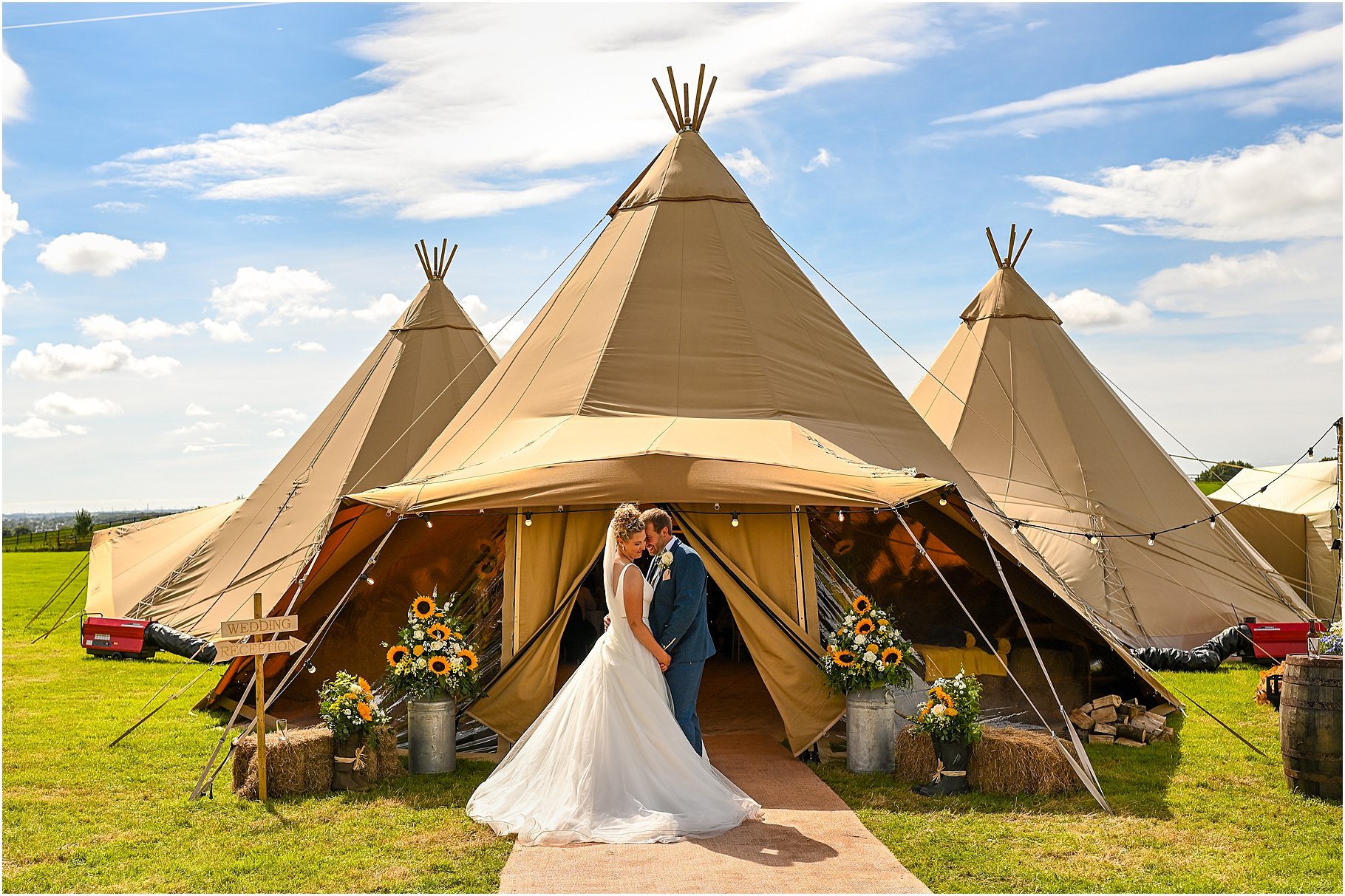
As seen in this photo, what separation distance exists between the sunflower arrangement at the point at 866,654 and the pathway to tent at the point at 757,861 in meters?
0.72

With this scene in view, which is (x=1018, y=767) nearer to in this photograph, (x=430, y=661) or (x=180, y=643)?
(x=430, y=661)

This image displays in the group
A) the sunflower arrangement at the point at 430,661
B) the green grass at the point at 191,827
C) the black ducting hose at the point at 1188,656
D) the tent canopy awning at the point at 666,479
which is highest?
the tent canopy awning at the point at 666,479

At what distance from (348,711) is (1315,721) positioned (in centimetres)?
526

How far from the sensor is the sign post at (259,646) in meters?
6.07

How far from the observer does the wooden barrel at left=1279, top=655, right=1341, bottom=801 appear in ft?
18.9

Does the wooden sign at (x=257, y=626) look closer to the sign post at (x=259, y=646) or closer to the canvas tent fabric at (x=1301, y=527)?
the sign post at (x=259, y=646)

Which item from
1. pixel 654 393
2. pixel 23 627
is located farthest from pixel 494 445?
pixel 23 627

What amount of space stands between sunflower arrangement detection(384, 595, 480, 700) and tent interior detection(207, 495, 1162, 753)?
0.27 metres

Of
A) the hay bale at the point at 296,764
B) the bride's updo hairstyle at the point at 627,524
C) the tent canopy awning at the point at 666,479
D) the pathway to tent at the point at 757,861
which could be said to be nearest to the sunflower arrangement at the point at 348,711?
the hay bale at the point at 296,764

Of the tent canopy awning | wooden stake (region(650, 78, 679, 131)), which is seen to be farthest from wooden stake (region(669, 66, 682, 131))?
the tent canopy awning

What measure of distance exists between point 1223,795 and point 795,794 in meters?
2.36

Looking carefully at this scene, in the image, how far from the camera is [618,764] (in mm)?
5539

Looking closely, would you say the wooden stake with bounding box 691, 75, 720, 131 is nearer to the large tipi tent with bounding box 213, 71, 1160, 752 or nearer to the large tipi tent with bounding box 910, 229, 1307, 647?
the large tipi tent with bounding box 213, 71, 1160, 752

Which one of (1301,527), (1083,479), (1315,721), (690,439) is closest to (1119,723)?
(1315,721)
